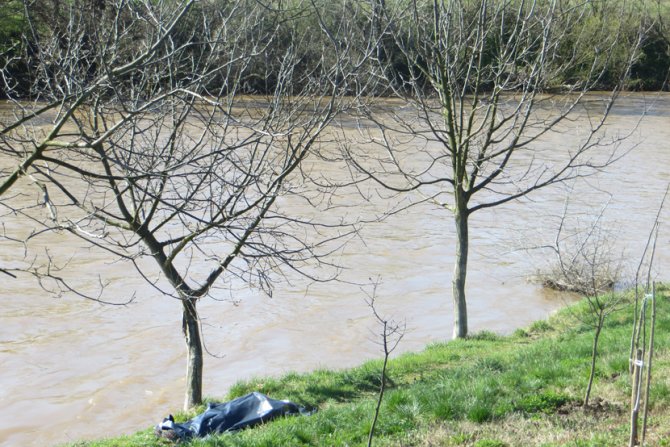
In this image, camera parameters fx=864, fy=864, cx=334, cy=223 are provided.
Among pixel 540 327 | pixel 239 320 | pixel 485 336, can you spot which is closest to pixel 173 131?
pixel 485 336

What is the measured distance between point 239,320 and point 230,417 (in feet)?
20.1

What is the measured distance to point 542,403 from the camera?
6.88m

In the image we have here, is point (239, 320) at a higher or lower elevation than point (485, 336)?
lower

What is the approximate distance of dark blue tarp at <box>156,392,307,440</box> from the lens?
7.47 m

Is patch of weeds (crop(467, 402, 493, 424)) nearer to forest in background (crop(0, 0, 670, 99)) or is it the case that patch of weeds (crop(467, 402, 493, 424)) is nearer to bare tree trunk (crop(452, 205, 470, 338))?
forest in background (crop(0, 0, 670, 99))

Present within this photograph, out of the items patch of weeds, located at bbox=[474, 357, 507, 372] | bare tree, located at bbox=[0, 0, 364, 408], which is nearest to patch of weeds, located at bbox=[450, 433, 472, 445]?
bare tree, located at bbox=[0, 0, 364, 408]

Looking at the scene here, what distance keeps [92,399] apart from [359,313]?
4.78m

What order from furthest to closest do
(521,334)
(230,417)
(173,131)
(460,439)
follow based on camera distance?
(521,334) < (173,131) < (230,417) < (460,439)

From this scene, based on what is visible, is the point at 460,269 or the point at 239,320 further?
the point at 239,320

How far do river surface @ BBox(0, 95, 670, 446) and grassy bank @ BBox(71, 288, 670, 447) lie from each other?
1.80 meters

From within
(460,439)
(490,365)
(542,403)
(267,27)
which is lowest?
(490,365)

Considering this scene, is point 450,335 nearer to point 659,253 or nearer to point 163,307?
point 163,307

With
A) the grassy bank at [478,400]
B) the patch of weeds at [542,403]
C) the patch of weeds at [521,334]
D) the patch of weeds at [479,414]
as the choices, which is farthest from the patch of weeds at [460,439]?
the patch of weeds at [521,334]

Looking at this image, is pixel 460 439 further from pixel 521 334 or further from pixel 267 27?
pixel 267 27
